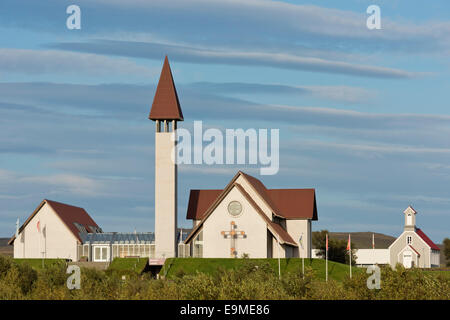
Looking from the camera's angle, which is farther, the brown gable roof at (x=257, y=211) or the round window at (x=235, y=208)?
the round window at (x=235, y=208)

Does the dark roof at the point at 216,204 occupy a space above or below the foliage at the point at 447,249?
above

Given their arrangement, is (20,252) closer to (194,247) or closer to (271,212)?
(194,247)

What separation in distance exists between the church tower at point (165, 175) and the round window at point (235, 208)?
20.8 ft

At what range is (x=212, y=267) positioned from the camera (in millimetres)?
94750

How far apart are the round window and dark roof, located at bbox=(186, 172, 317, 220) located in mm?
7185

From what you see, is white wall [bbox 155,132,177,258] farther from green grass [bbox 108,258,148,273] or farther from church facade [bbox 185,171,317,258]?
church facade [bbox 185,171,317,258]

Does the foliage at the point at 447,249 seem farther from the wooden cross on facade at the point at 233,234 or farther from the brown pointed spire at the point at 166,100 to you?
the brown pointed spire at the point at 166,100

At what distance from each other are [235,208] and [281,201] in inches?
467

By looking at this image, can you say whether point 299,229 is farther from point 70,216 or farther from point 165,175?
point 70,216

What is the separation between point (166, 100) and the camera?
101m

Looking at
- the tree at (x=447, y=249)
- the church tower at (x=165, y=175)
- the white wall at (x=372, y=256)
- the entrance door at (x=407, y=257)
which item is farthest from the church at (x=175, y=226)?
the tree at (x=447, y=249)

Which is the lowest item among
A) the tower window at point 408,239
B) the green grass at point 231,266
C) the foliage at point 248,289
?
the foliage at point 248,289

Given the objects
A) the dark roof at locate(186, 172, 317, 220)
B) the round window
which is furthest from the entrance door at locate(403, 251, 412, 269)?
the round window

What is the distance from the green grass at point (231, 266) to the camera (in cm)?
9356
